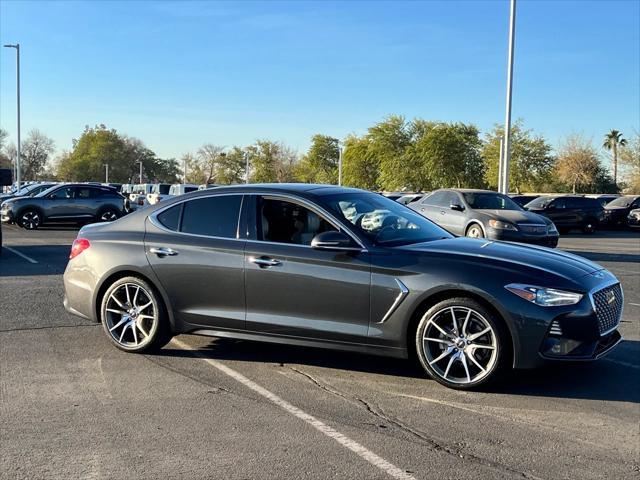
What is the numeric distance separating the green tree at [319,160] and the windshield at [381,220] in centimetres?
6882

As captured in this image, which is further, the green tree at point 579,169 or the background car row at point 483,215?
the green tree at point 579,169

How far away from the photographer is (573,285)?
4891 mm

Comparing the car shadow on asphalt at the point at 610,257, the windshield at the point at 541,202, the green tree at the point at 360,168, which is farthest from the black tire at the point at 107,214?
the green tree at the point at 360,168

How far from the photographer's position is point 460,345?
5.04 m

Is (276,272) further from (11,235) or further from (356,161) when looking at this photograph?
(356,161)

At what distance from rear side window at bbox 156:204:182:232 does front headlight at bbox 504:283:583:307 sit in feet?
9.97

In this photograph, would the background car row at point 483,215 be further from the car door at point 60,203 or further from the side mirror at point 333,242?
the car door at point 60,203

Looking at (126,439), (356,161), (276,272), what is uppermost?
(356,161)

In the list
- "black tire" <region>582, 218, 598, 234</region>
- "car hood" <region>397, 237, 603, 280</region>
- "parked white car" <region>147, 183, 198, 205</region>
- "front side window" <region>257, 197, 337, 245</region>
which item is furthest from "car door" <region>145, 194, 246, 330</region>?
"black tire" <region>582, 218, 598, 234</region>

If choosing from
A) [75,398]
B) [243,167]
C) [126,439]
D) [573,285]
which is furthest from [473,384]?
[243,167]

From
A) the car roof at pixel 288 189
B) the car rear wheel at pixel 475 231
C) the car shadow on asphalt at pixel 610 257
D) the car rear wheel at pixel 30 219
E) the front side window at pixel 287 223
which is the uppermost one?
the car roof at pixel 288 189

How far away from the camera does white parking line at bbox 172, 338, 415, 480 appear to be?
3660mm

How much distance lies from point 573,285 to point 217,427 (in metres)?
2.76

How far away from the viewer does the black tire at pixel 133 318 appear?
597 centimetres
